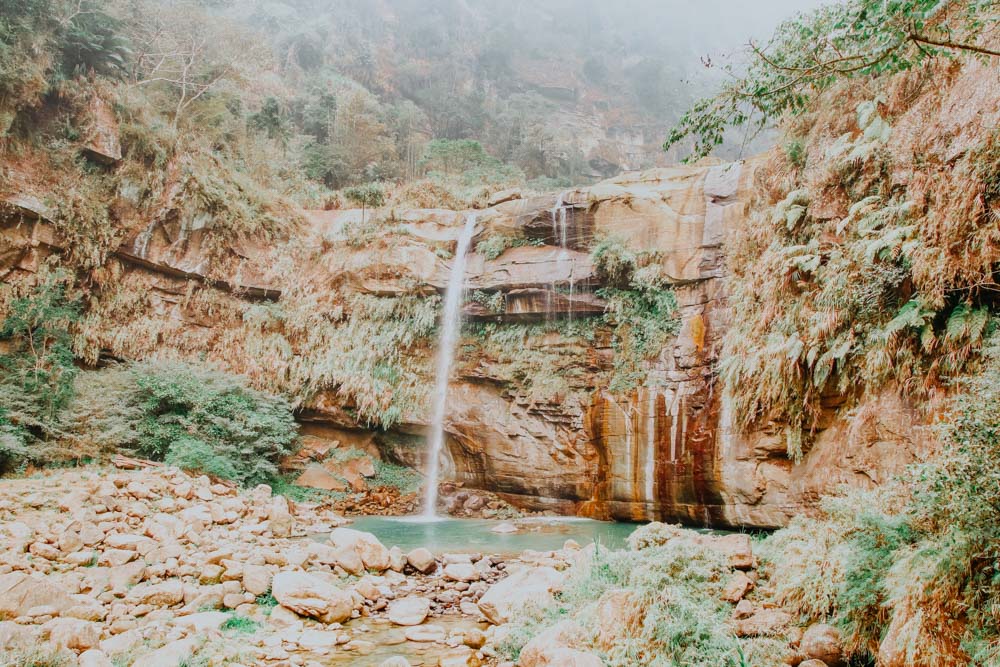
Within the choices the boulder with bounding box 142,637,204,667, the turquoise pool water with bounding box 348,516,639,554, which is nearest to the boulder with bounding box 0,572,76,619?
the boulder with bounding box 142,637,204,667

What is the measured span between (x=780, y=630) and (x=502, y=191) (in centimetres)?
1360

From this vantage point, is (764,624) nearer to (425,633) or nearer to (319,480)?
(425,633)

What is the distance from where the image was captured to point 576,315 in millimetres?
12984

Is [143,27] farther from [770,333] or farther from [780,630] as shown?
[780,630]

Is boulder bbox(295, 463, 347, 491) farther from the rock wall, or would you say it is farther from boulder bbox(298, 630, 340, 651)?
boulder bbox(298, 630, 340, 651)

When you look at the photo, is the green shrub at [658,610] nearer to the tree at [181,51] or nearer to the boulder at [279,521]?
the boulder at [279,521]

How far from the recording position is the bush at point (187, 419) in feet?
34.0

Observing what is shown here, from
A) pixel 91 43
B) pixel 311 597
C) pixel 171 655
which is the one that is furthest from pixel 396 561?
pixel 91 43

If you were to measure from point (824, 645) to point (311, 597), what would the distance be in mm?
4366

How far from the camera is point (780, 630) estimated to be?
3764 millimetres

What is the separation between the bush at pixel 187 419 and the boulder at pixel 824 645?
10.2m

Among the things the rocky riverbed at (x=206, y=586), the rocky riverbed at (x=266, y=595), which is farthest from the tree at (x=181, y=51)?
the rocky riverbed at (x=266, y=595)

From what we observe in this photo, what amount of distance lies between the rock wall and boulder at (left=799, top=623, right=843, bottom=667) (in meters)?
4.65

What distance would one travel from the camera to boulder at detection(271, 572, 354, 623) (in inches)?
198
